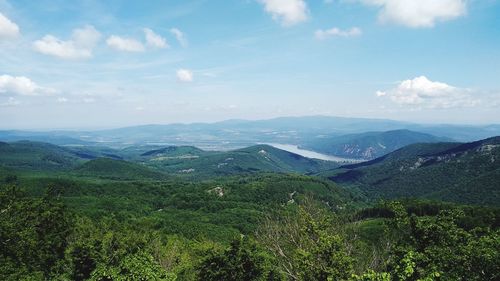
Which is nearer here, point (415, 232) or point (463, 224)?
point (415, 232)

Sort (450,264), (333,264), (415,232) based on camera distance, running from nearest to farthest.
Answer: (450,264) → (333,264) → (415,232)

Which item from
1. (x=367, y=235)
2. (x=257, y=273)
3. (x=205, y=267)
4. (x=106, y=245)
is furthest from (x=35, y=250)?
(x=367, y=235)

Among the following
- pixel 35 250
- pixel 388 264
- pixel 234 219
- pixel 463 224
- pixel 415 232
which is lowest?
pixel 234 219

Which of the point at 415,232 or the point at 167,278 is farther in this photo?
the point at 167,278

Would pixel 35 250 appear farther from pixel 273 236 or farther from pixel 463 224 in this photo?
pixel 463 224

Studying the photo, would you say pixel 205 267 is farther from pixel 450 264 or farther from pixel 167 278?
pixel 450 264

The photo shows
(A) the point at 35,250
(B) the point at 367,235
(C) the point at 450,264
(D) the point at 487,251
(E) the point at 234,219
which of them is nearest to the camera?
(D) the point at 487,251

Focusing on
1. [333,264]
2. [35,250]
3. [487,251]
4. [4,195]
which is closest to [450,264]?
[487,251]

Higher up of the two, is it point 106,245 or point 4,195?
point 4,195

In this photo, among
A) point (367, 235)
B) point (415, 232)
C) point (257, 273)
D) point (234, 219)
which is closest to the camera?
point (415, 232)
